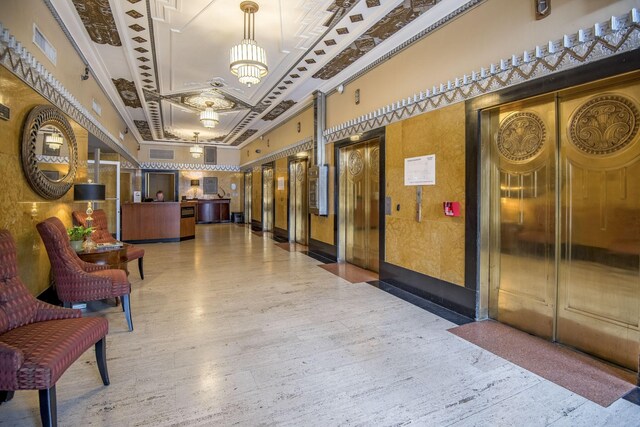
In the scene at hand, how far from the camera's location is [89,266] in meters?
3.76

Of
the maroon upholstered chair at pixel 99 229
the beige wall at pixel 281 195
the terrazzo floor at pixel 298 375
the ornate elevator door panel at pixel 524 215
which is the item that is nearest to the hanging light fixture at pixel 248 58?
the ornate elevator door panel at pixel 524 215

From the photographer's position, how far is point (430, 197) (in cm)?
440

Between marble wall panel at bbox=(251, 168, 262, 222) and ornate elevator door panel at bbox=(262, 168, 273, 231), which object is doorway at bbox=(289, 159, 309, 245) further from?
marble wall panel at bbox=(251, 168, 262, 222)

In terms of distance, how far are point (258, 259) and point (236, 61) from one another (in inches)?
166

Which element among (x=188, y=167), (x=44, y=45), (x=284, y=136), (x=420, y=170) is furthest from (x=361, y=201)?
(x=188, y=167)

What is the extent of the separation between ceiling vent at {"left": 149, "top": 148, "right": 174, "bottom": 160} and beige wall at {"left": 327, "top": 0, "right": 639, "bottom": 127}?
499 inches

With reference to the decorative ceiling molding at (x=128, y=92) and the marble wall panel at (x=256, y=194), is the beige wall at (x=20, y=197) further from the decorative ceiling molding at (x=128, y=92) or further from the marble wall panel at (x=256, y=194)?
the marble wall panel at (x=256, y=194)

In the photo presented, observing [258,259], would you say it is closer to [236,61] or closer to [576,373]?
[236,61]

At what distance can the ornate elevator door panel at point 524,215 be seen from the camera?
10.5 feet

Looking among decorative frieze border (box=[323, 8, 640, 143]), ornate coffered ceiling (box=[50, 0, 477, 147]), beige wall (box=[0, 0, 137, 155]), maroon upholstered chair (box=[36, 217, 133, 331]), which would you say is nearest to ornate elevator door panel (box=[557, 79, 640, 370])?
decorative frieze border (box=[323, 8, 640, 143])

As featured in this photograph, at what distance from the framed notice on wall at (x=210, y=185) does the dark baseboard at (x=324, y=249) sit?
33.0 feet

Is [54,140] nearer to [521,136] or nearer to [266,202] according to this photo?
[521,136]

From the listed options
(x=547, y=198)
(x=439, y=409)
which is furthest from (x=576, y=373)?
(x=547, y=198)

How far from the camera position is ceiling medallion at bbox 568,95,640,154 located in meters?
2.63
